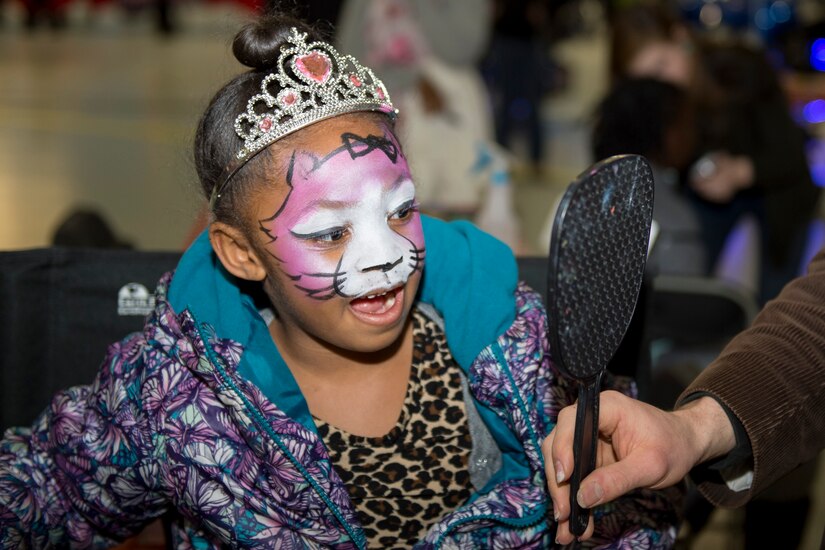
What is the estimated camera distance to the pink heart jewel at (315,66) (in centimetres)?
144

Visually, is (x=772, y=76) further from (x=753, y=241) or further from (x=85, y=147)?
(x=85, y=147)

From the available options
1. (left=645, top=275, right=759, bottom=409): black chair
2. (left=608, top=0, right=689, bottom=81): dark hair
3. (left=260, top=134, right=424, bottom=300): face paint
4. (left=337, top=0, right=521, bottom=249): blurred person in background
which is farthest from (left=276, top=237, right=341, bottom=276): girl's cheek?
(left=608, top=0, right=689, bottom=81): dark hair

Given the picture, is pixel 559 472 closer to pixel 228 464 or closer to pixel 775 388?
pixel 775 388

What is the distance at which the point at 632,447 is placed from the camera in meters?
1.23

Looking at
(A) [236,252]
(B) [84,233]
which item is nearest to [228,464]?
(A) [236,252]

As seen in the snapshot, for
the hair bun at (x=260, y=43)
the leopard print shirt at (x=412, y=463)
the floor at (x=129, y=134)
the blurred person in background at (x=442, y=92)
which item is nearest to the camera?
the hair bun at (x=260, y=43)

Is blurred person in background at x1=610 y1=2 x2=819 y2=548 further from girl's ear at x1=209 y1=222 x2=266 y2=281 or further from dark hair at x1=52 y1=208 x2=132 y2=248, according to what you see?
girl's ear at x1=209 y1=222 x2=266 y2=281

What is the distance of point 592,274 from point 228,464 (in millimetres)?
641

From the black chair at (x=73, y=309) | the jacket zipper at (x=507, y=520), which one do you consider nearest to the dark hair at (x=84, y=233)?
the black chair at (x=73, y=309)

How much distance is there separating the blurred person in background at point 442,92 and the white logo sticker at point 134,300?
1.64m

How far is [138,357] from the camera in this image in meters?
1.54

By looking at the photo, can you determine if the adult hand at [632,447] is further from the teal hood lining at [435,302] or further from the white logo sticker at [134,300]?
the white logo sticker at [134,300]

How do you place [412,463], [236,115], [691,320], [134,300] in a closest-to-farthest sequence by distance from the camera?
1. [236,115]
2. [412,463]
3. [134,300]
4. [691,320]

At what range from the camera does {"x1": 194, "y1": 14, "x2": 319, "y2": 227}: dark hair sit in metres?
1.46
